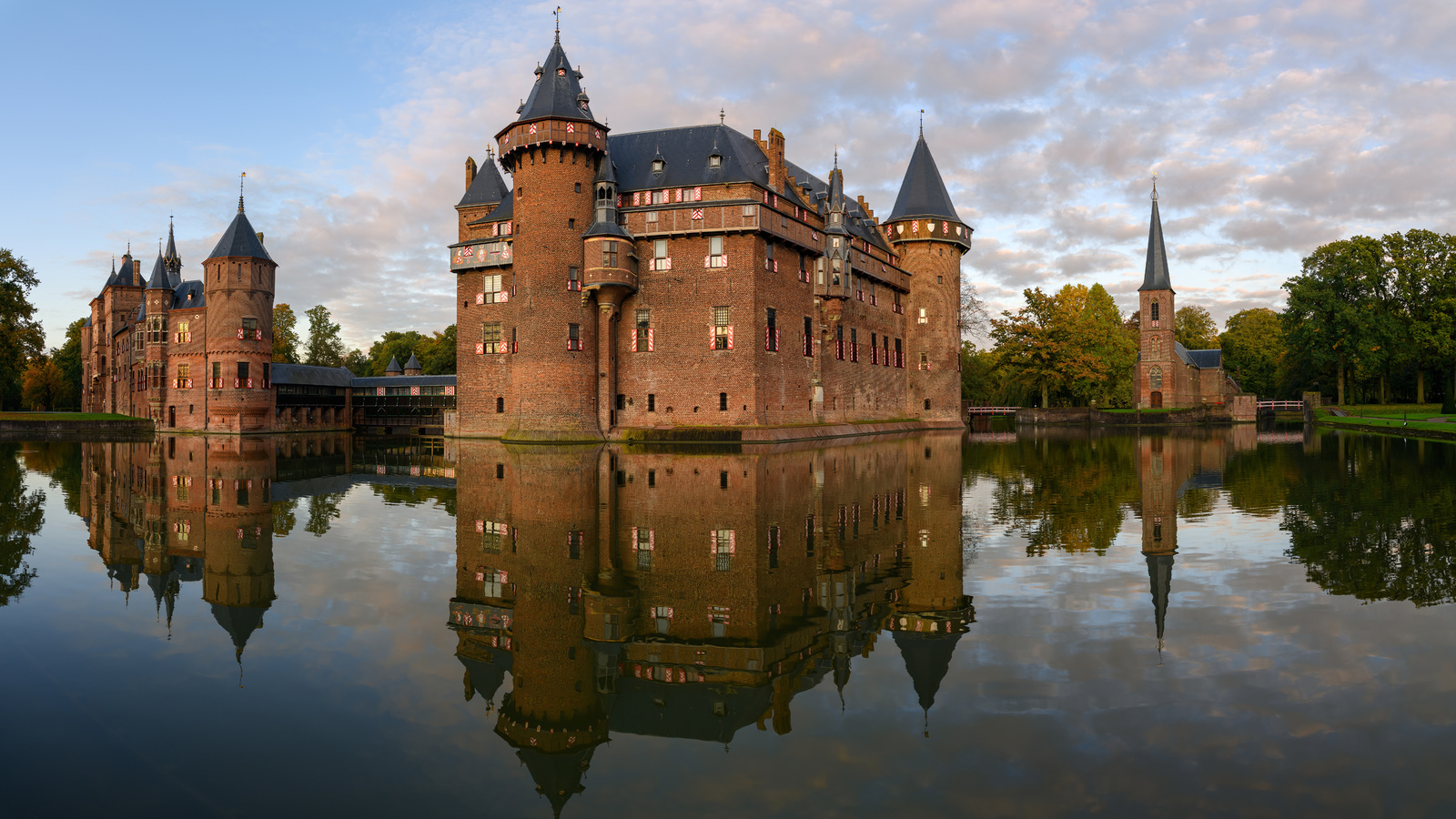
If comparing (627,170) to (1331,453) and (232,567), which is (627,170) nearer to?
(1331,453)

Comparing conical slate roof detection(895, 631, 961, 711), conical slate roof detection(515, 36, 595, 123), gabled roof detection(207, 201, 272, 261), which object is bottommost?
conical slate roof detection(895, 631, 961, 711)

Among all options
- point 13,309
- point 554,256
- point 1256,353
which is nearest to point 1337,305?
point 1256,353

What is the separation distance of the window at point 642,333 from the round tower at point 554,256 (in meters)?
2.14

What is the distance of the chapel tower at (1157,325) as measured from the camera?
76.4m

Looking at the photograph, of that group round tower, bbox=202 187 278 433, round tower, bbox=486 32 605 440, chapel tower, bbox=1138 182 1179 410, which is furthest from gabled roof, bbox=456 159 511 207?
chapel tower, bbox=1138 182 1179 410

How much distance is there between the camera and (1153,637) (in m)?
7.01

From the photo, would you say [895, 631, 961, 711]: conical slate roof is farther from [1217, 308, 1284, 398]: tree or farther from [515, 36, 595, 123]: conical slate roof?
[1217, 308, 1284, 398]: tree

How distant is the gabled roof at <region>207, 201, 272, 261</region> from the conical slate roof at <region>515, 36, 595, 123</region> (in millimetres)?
24265

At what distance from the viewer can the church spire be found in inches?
2997

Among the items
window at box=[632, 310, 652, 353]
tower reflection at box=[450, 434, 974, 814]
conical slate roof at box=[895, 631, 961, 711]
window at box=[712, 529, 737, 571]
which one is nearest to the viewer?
tower reflection at box=[450, 434, 974, 814]

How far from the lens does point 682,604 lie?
8039 millimetres

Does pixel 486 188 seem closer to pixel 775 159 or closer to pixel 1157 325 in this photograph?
pixel 775 159

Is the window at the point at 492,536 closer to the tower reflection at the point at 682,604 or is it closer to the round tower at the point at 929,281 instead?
the tower reflection at the point at 682,604

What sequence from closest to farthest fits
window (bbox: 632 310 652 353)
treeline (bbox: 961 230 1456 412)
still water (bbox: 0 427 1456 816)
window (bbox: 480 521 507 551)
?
still water (bbox: 0 427 1456 816), window (bbox: 480 521 507 551), window (bbox: 632 310 652 353), treeline (bbox: 961 230 1456 412)
